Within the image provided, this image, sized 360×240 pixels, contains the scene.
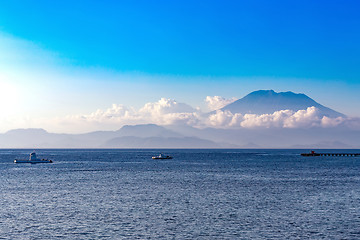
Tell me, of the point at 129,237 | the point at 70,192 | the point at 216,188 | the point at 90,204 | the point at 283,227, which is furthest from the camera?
the point at 216,188

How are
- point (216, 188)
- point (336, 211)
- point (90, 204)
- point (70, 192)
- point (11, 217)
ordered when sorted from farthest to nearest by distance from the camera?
point (216, 188) → point (70, 192) → point (90, 204) → point (336, 211) → point (11, 217)

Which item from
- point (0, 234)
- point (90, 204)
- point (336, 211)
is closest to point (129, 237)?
point (0, 234)

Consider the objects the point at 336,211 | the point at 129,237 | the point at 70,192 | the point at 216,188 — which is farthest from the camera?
the point at 216,188

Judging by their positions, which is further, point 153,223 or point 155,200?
point 155,200

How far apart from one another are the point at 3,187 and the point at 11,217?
123ft

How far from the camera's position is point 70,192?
2933 inches

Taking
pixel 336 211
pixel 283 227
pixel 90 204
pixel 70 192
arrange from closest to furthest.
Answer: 1. pixel 283 227
2. pixel 336 211
3. pixel 90 204
4. pixel 70 192

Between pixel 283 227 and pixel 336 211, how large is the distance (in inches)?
498

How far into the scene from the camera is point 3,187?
275ft

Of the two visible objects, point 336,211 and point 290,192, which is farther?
point 290,192

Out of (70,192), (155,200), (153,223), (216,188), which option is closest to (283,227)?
(153,223)

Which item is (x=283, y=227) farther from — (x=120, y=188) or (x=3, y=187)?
(x=3, y=187)

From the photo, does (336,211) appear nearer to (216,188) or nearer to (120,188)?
(216,188)

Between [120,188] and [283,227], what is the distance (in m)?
43.2
